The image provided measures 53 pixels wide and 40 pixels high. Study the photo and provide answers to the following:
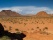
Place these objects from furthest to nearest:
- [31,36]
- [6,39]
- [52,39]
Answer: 1. [31,36]
2. [52,39]
3. [6,39]

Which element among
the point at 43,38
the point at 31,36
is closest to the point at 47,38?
the point at 43,38

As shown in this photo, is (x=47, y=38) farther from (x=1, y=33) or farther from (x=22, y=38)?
(x=1, y=33)

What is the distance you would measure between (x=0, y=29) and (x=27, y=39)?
147 inches

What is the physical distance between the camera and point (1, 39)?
18438mm

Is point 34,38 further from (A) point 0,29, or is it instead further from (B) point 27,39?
(A) point 0,29

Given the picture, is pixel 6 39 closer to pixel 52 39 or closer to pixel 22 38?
pixel 22 38

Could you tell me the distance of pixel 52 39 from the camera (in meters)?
21.4

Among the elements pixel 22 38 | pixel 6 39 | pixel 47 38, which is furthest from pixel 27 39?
pixel 6 39

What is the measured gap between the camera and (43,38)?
21.8 m

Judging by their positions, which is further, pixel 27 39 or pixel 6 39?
pixel 27 39

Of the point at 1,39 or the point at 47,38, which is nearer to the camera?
the point at 1,39

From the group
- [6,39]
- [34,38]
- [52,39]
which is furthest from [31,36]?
[6,39]

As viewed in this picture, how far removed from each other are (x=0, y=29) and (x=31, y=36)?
418 cm

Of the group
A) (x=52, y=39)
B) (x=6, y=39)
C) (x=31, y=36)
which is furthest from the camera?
(x=31, y=36)
